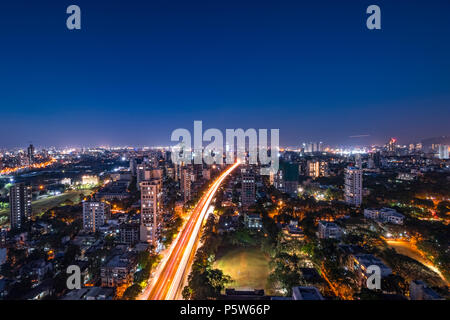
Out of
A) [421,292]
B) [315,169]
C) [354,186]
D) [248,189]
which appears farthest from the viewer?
[315,169]

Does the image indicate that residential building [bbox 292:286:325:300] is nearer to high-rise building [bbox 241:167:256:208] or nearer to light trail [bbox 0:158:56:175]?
high-rise building [bbox 241:167:256:208]

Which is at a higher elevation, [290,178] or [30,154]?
[30,154]

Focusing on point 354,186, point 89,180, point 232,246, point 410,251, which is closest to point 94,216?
point 232,246

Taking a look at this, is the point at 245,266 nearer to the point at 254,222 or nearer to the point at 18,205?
the point at 254,222

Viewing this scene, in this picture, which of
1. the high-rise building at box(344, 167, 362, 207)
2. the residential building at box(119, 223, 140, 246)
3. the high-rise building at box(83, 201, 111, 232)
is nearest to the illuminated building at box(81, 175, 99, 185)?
the high-rise building at box(83, 201, 111, 232)

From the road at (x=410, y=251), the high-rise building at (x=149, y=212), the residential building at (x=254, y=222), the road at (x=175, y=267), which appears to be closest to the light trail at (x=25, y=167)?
the high-rise building at (x=149, y=212)

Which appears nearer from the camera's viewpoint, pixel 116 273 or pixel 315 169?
pixel 116 273

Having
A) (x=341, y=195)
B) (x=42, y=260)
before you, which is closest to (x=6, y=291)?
(x=42, y=260)
